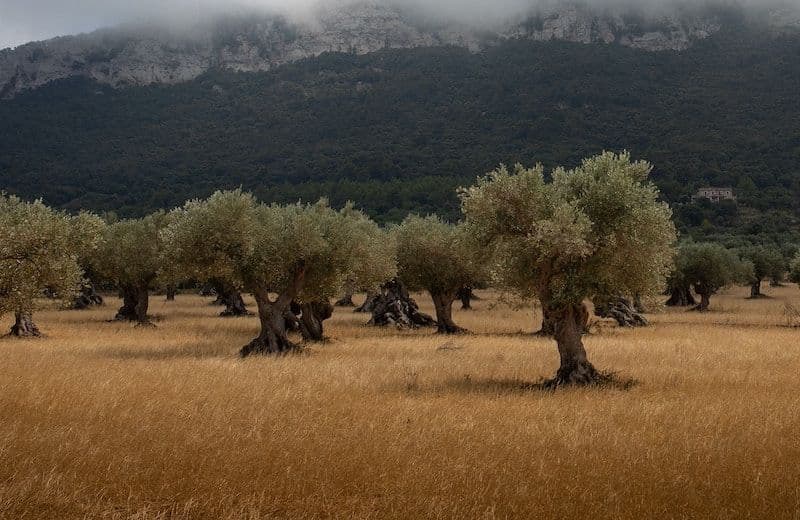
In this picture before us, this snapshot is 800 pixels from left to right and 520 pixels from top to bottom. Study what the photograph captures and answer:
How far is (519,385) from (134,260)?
123ft

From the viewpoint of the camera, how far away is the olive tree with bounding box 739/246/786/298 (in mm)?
82188

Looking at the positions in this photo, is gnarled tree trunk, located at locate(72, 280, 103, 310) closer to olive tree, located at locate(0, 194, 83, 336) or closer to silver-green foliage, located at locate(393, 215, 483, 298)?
silver-green foliage, located at locate(393, 215, 483, 298)

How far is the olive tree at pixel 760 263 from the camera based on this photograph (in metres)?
82.2

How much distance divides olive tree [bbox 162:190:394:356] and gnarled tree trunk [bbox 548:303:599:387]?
13.2m

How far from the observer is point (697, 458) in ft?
36.6

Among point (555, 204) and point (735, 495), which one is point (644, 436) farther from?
point (555, 204)

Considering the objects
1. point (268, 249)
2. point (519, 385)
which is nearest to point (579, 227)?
point (519, 385)

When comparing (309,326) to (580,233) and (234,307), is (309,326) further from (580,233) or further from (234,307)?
(234,307)

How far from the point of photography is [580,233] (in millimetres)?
Answer: 18500

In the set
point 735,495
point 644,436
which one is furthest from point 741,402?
point 735,495

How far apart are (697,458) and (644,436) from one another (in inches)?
70.0

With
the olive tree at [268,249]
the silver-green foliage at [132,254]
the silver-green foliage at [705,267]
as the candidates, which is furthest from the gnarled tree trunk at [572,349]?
the silver-green foliage at [705,267]

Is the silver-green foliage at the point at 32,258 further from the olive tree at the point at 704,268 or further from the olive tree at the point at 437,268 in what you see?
the olive tree at the point at 704,268

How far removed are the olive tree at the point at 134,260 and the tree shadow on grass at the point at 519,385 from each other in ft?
105
